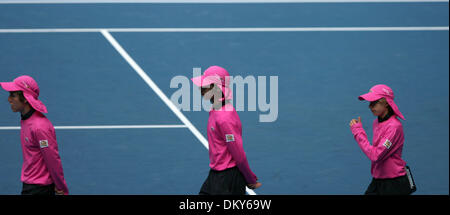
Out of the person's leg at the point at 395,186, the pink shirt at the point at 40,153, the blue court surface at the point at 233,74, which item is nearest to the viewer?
the pink shirt at the point at 40,153

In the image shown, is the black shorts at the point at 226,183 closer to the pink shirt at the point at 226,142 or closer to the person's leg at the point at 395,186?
the pink shirt at the point at 226,142

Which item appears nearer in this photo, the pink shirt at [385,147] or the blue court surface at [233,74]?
the pink shirt at [385,147]

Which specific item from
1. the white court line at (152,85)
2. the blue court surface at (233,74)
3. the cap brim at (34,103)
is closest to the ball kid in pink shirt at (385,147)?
the blue court surface at (233,74)

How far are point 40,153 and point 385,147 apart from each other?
2.95 m

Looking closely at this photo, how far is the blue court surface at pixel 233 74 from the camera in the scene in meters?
8.30

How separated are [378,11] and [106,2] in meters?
4.09

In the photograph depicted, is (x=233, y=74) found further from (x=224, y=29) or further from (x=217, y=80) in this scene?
(x=217, y=80)

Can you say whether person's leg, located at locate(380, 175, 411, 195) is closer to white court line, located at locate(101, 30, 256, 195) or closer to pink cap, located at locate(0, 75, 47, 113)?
pink cap, located at locate(0, 75, 47, 113)

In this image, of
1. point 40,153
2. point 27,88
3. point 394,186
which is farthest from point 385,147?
point 27,88

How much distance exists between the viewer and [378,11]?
9.80m

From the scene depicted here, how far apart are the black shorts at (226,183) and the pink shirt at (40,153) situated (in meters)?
1.25

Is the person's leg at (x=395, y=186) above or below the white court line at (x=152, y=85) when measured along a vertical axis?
below

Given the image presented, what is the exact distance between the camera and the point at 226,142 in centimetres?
545
